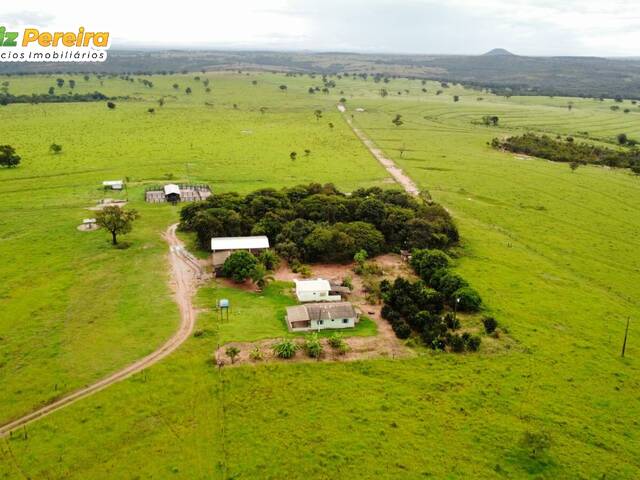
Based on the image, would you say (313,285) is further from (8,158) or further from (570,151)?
(570,151)

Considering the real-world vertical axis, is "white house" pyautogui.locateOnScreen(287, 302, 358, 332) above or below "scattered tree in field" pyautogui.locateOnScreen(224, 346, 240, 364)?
above

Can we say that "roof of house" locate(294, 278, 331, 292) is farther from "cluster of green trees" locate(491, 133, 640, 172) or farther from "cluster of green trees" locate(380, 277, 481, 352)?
"cluster of green trees" locate(491, 133, 640, 172)

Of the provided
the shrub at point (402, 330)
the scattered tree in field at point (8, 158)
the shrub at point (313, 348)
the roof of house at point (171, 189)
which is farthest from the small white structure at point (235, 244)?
the scattered tree in field at point (8, 158)

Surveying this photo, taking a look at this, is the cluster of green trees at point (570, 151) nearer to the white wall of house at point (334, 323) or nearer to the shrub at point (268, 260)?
the shrub at point (268, 260)

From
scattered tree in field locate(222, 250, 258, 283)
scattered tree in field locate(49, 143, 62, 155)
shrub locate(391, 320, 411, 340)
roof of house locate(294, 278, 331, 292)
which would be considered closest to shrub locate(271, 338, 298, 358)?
shrub locate(391, 320, 411, 340)

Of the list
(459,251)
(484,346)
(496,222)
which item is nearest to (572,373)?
(484,346)

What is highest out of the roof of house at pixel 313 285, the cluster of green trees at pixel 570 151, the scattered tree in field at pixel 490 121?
the scattered tree in field at pixel 490 121

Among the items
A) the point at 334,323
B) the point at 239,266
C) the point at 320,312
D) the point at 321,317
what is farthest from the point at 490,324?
the point at 239,266
